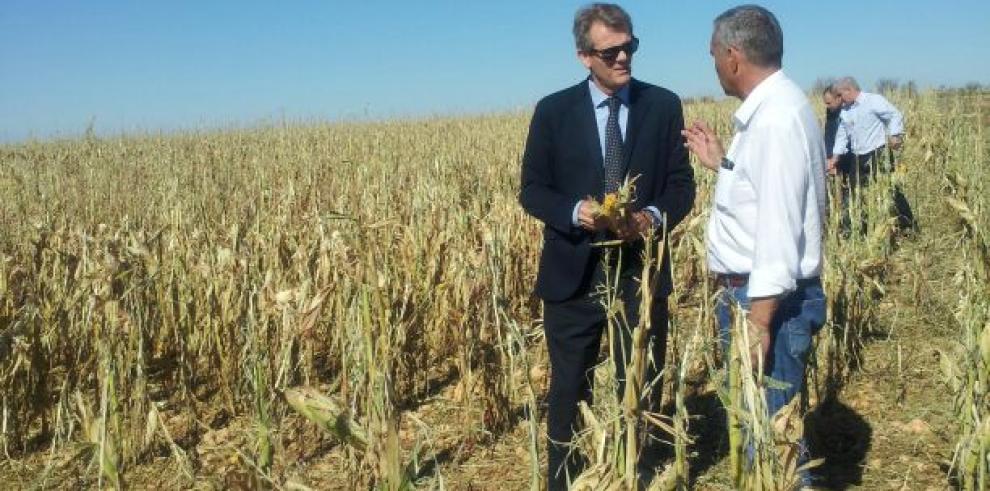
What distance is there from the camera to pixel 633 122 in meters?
2.72

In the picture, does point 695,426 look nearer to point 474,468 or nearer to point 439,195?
point 474,468

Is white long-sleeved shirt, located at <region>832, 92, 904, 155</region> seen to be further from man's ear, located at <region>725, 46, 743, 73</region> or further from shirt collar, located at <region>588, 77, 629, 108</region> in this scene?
man's ear, located at <region>725, 46, 743, 73</region>

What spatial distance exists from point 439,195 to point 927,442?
329cm

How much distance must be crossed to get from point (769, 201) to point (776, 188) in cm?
3

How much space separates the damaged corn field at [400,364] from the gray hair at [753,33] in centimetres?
56

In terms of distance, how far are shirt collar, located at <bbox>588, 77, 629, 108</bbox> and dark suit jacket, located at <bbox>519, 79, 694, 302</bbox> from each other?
2 centimetres

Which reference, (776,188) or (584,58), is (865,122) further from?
(776,188)

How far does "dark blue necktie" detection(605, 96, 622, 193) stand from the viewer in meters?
2.71

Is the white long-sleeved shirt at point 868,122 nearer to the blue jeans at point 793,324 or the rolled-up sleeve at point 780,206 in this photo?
the blue jeans at point 793,324

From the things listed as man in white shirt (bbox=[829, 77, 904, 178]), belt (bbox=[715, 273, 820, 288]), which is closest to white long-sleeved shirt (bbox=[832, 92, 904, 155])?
man in white shirt (bbox=[829, 77, 904, 178])

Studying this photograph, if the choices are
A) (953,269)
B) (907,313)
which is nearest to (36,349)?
(907,313)

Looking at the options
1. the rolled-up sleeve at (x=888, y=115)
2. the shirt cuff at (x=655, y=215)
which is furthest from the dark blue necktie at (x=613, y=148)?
the rolled-up sleeve at (x=888, y=115)

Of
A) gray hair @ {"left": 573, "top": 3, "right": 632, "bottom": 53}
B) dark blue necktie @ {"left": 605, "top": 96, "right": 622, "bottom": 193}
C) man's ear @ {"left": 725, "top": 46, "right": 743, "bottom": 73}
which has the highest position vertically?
Result: gray hair @ {"left": 573, "top": 3, "right": 632, "bottom": 53}

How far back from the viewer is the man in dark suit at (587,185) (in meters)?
2.68
